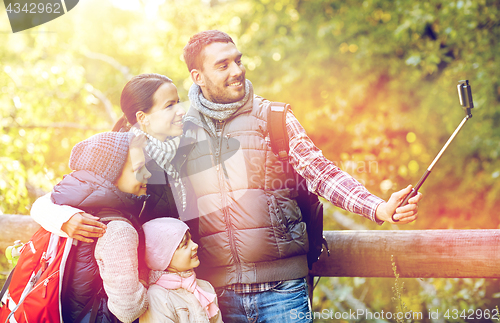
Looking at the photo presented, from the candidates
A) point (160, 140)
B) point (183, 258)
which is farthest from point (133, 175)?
point (183, 258)

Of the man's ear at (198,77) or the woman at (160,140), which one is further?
the man's ear at (198,77)

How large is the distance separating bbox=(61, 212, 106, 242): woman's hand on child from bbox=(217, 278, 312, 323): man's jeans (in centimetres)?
70

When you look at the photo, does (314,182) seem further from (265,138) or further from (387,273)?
(387,273)

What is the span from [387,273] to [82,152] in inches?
64.7

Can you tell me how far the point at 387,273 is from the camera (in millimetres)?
2076

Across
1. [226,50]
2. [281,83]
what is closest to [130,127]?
[226,50]

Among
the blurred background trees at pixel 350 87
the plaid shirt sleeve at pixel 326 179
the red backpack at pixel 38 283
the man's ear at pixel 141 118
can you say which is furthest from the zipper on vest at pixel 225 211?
A: the blurred background trees at pixel 350 87

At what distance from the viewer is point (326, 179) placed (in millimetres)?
1734

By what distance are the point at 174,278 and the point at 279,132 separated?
2.65 ft

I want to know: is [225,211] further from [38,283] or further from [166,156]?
[38,283]

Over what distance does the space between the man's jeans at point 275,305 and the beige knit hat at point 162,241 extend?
0.39 meters

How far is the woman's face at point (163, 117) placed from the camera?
202 cm

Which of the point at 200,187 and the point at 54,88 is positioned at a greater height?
the point at 54,88

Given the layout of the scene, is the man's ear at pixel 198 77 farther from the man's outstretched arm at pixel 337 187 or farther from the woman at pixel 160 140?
the man's outstretched arm at pixel 337 187
